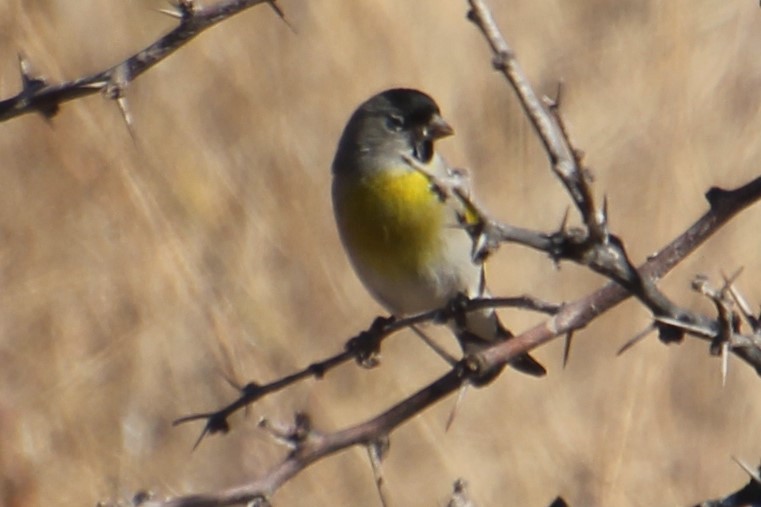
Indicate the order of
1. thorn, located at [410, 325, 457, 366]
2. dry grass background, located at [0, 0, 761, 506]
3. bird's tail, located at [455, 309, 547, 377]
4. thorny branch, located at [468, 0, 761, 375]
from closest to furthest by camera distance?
thorny branch, located at [468, 0, 761, 375]
thorn, located at [410, 325, 457, 366]
bird's tail, located at [455, 309, 547, 377]
dry grass background, located at [0, 0, 761, 506]

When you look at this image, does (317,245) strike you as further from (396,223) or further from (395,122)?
(396,223)

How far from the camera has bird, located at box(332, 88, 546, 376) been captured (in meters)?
4.48

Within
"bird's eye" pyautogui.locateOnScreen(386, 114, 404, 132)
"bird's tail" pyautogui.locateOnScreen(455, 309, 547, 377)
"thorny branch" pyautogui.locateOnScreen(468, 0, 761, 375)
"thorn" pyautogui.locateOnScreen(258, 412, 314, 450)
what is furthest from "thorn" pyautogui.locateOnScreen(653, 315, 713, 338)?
"bird's eye" pyautogui.locateOnScreen(386, 114, 404, 132)

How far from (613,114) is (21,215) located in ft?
11.1

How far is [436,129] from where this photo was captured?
4594mm

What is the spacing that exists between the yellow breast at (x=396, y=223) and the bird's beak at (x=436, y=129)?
0.54ft

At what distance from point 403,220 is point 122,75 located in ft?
5.86

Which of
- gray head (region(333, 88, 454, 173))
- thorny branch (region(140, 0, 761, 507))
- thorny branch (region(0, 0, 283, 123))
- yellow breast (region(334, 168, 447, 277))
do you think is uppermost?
gray head (region(333, 88, 454, 173))

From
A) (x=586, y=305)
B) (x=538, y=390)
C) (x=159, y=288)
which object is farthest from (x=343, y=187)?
(x=538, y=390)

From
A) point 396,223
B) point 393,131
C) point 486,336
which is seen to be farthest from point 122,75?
point 486,336

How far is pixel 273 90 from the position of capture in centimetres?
802

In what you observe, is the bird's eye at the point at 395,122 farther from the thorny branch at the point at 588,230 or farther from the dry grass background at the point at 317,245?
the dry grass background at the point at 317,245

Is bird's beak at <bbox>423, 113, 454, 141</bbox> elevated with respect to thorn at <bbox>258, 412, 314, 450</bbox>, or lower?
elevated

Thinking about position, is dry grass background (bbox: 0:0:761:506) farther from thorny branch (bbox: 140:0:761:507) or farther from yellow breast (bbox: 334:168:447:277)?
thorny branch (bbox: 140:0:761:507)
